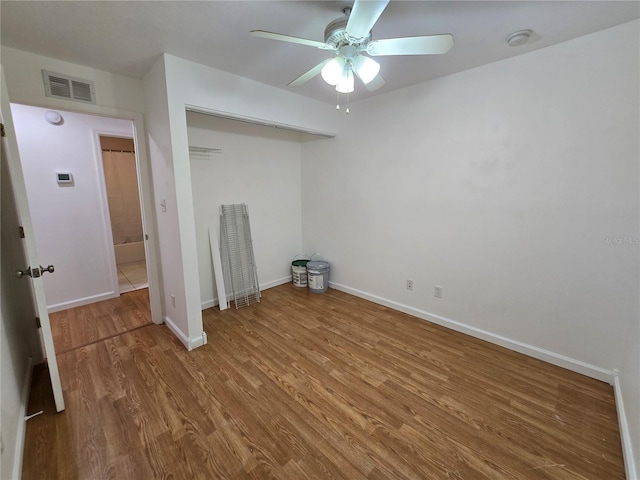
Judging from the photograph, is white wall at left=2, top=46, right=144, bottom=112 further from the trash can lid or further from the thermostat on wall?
the trash can lid

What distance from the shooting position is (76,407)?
1.84 m

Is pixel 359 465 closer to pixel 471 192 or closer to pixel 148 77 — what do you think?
pixel 471 192

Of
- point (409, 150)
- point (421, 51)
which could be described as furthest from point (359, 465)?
point (409, 150)

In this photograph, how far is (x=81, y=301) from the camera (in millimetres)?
3449

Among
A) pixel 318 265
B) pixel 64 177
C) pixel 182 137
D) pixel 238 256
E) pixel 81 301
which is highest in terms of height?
pixel 182 137

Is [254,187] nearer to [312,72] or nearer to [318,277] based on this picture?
[318,277]

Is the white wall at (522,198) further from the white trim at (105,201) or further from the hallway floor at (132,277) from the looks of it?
the hallway floor at (132,277)

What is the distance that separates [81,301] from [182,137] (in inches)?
110

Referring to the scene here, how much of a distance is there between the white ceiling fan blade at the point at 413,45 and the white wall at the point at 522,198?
124 centimetres

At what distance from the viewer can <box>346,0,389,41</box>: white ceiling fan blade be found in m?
1.11

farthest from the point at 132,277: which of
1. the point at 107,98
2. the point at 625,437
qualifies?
the point at 625,437

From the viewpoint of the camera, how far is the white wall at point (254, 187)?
3162 millimetres

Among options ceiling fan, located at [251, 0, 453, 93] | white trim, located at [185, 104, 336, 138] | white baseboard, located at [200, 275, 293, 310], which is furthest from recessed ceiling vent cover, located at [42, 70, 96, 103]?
white baseboard, located at [200, 275, 293, 310]

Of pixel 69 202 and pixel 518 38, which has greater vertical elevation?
pixel 518 38
